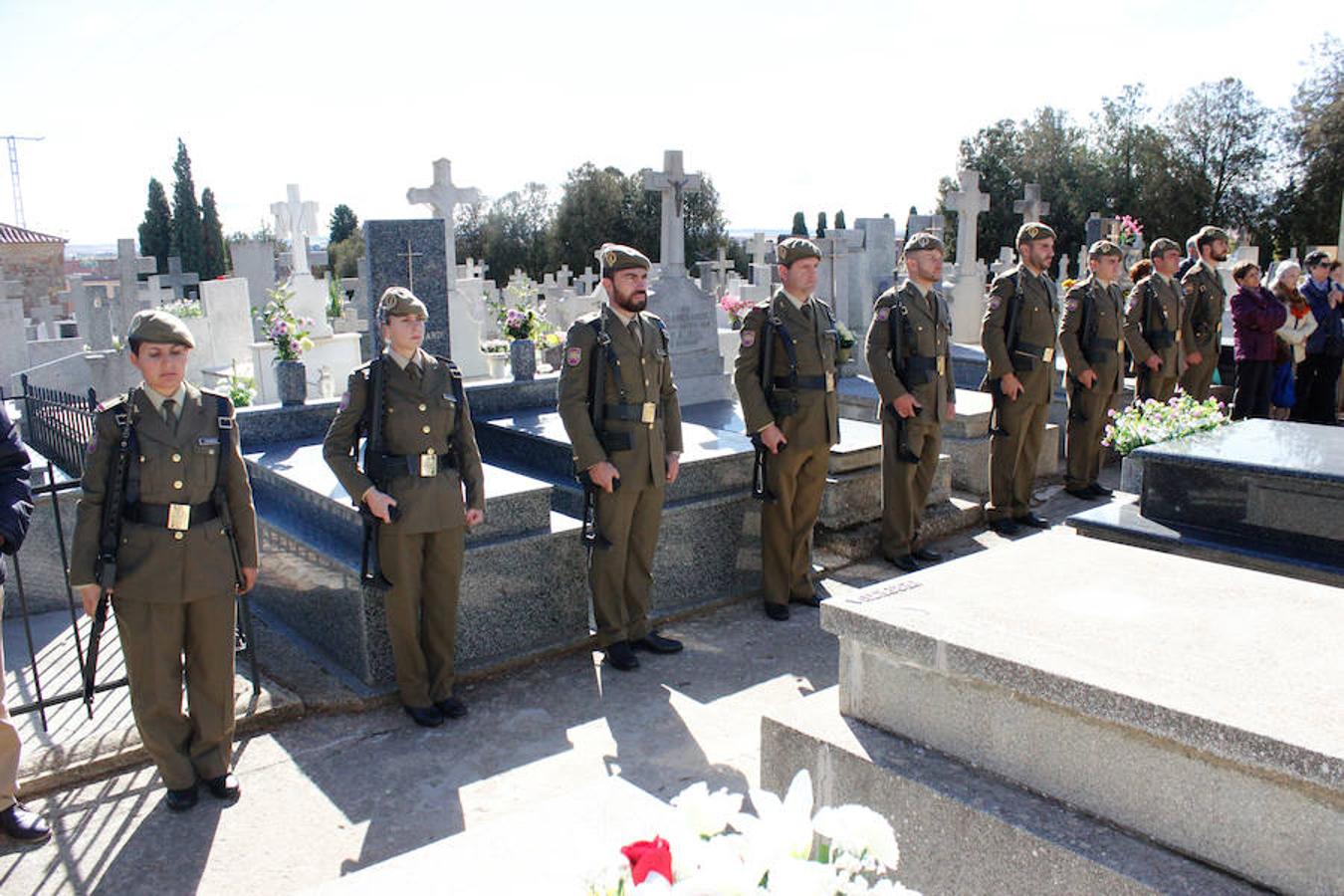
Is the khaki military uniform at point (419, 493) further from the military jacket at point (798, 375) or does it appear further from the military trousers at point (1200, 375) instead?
the military trousers at point (1200, 375)

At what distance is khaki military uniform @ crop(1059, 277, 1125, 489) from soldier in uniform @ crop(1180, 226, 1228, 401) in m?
1.42

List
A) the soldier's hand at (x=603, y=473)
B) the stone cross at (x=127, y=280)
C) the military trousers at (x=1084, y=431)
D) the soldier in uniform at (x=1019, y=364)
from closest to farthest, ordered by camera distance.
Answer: the soldier's hand at (x=603, y=473), the soldier in uniform at (x=1019, y=364), the military trousers at (x=1084, y=431), the stone cross at (x=127, y=280)

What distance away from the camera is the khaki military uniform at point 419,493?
4434mm

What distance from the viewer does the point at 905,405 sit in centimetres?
624

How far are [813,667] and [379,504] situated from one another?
7.12ft

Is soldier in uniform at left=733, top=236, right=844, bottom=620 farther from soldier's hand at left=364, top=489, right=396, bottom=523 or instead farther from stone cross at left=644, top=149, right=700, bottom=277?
stone cross at left=644, top=149, right=700, bottom=277

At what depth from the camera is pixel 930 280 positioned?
6445 millimetres

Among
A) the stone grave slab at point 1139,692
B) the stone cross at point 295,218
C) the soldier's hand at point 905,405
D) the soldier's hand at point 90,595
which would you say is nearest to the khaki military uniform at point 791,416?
the soldier's hand at point 905,405

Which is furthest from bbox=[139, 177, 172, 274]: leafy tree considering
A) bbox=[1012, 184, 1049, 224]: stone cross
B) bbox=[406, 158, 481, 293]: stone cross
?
bbox=[1012, 184, 1049, 224]: stone cross

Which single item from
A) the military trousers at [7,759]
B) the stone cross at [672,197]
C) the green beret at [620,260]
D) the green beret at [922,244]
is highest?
the stone cross at [672,197]

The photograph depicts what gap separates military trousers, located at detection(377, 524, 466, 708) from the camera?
4.47 metres

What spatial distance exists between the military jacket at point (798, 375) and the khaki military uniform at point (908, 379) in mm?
635

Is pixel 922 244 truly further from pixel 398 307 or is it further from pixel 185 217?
pixel 185 217

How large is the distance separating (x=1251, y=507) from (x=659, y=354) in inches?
105
